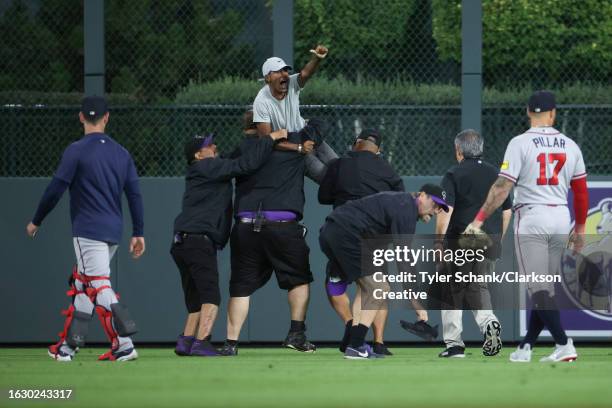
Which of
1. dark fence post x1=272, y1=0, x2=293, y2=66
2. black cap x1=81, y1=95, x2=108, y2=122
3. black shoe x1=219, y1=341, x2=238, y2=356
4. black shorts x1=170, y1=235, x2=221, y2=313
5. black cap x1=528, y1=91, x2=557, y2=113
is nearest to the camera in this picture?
black cap x1=528, y1=91, x2=557, y2=113

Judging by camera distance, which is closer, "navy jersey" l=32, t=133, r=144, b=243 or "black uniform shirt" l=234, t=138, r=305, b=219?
"navy jersey" l=32, t=133, r=144, b=243

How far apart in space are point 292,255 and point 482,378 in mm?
2877

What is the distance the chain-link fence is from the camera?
12883 mm

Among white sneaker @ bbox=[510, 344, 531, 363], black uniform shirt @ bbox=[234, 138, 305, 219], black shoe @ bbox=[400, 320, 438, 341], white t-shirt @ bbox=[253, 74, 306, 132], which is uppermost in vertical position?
white t-shirt @ bbox=[253, 74, 306, 132]

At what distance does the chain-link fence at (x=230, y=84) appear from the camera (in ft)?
42.3

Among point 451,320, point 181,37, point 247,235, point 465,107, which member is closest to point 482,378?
point 451,320

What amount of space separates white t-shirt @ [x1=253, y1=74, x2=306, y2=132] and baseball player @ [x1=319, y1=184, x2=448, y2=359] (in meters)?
1.21

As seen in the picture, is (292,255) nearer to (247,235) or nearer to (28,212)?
(247,235)

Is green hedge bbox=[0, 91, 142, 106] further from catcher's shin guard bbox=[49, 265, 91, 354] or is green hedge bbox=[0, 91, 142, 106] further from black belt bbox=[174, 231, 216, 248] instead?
catcher's shin guard bbox=[49, 265, 91, 354]

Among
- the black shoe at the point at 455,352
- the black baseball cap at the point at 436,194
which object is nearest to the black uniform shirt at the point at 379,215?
the black baseball cap at the point at 436,194

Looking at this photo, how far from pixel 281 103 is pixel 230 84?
2.21 m

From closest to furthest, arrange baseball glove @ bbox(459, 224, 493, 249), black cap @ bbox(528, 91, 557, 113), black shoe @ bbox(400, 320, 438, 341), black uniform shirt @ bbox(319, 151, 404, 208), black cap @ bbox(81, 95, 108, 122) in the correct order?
black cap @ bbox(528, 91, 557, 113)
black cap @ bbox(81, 95, 108, 122)
baseball glove @ bbox(459, 224, 493, 249)
black uniform shirt @ bbox(319, 151, 404, 208)
black shoe @ bbox(400, 320, 438, 341)

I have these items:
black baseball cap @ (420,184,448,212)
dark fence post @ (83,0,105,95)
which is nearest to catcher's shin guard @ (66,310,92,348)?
black baseball cap @ (420,184,448,212)

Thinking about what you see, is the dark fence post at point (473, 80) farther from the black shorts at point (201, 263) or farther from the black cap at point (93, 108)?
the black cap at point (93, 108)
